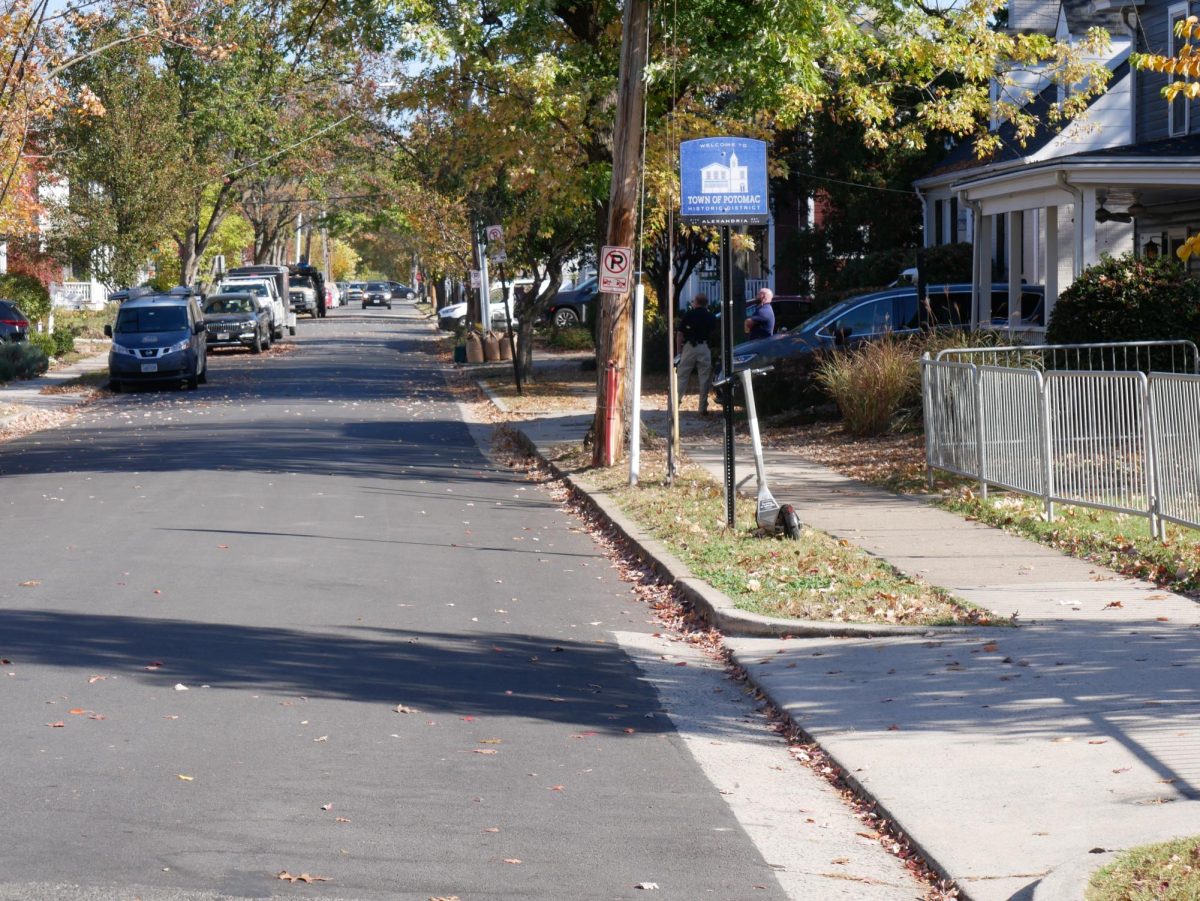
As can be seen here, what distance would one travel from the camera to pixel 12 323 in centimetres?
3903

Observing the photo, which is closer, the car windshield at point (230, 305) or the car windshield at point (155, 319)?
the car windshield at point (155, 319)

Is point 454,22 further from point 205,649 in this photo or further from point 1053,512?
point 205,649

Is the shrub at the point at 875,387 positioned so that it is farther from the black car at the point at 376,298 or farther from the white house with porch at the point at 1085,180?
the black car at the point at 376,298

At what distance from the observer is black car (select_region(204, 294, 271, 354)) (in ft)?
148

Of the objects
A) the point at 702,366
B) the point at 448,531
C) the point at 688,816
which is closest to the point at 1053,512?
the point at 448,531

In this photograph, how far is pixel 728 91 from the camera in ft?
79.2

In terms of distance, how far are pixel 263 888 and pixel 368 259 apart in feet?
583

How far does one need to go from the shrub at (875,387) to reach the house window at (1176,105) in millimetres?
8876

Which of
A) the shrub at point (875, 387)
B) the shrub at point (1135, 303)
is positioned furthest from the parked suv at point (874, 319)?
the shrub at point (1135, 303)

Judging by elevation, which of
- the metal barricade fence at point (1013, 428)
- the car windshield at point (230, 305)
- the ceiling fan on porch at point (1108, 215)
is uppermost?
the ceiling fan on porch at point (1108, 215)

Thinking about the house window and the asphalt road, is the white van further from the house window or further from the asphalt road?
the asphalt road

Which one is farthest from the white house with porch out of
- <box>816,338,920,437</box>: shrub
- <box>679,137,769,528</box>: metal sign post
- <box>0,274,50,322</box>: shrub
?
<box>0,274,50,322</box>: shrub

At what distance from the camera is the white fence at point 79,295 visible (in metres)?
63.0

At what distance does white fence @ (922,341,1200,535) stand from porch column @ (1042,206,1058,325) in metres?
7.46
